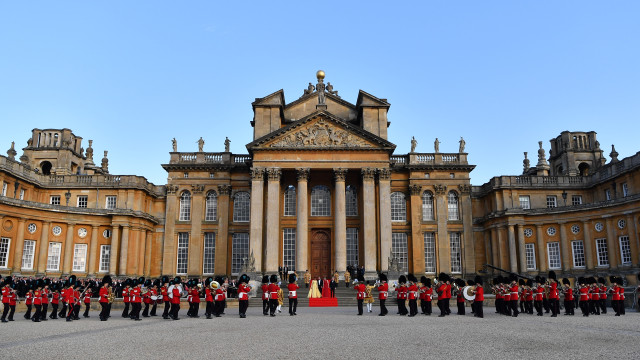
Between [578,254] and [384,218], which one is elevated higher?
[384,218]

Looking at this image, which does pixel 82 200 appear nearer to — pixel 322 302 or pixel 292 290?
pixel 322 302

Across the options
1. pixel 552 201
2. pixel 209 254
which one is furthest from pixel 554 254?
pixel 209 254

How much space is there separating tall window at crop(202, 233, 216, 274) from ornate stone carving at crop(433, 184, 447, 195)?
19.0m

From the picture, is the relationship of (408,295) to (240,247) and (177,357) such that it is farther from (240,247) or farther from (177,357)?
(240,247)

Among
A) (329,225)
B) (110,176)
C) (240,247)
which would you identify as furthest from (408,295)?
(110,176)

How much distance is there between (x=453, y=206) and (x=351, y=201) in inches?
362

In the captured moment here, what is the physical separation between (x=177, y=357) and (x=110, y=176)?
36.3 m

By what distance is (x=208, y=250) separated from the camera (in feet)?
137

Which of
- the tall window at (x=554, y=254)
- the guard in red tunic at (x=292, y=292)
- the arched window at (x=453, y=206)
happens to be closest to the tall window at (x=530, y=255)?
the tall window at (x=554, y=254)

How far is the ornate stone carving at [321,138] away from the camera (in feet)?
124

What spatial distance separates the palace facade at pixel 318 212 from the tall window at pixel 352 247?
0.30 ft

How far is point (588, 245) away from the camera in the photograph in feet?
127

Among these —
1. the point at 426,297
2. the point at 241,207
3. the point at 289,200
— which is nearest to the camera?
the point at 426,297

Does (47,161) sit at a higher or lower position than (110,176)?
higher
